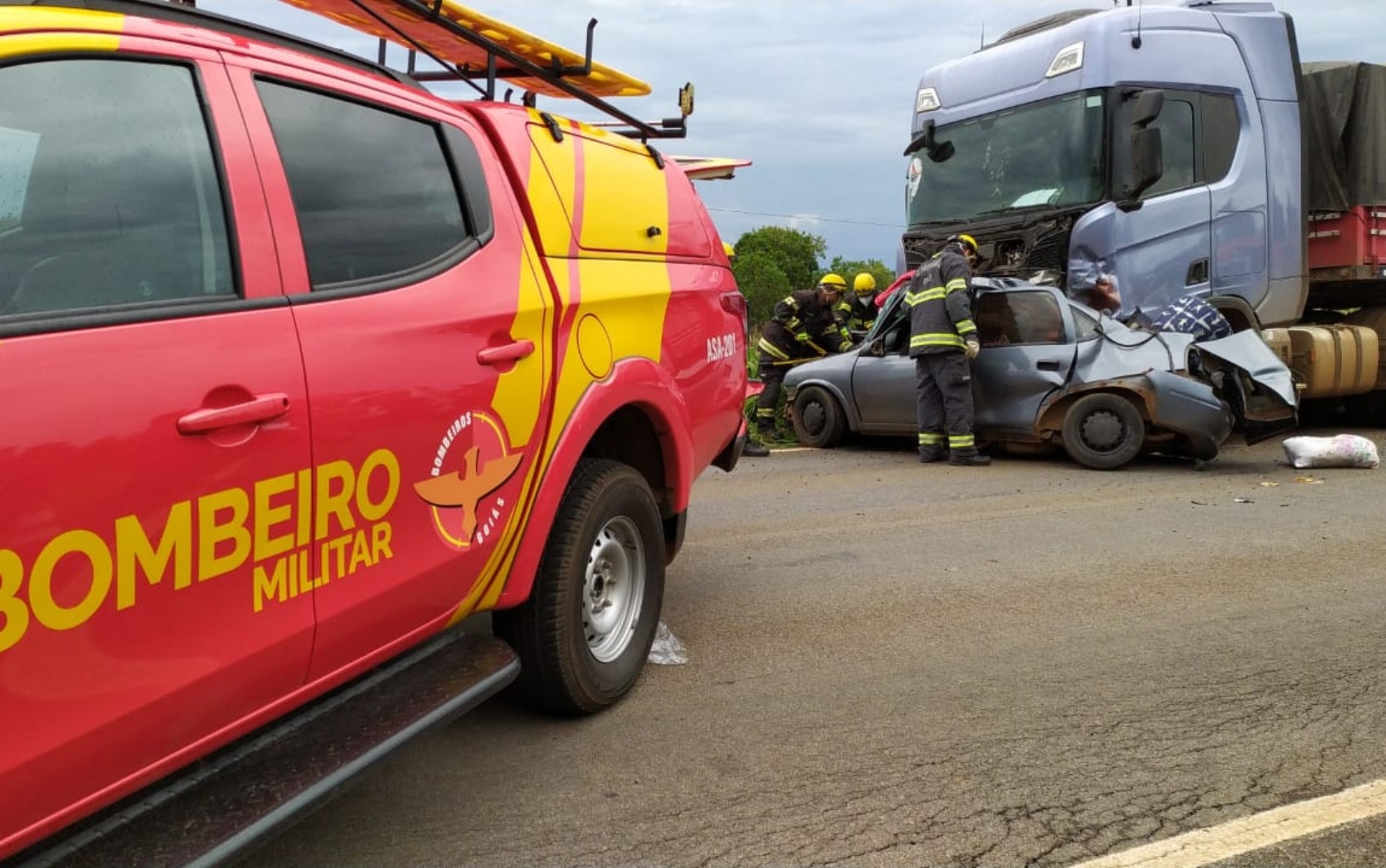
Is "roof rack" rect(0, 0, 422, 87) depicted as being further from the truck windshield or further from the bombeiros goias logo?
the truck windshield

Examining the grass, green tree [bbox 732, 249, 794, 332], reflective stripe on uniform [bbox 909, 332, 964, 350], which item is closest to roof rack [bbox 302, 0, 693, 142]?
reflective stripe on uniform [bbox 909, 332, 964, 350]

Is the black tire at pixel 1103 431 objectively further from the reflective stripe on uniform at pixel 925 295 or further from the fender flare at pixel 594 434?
the fender flare at pixel 594 434

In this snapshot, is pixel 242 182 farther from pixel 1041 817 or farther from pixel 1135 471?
pixel 1135 471

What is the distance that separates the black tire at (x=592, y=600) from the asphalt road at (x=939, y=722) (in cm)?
15

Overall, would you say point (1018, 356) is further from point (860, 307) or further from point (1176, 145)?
point (860, 307)

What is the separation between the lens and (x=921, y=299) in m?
9.17

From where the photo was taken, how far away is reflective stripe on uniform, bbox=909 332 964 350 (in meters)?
8.95

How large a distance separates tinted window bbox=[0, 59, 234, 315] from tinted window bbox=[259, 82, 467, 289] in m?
0.25

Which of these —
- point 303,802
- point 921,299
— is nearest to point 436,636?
point 303,802

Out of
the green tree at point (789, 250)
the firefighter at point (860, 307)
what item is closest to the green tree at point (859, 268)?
the green tree at point (789, 250)

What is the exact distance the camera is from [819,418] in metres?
10.5

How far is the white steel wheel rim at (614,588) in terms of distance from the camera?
3.59 metres

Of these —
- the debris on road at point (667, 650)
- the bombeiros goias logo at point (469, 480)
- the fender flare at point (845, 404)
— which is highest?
the bombeiros goias logo at point (469, 480)

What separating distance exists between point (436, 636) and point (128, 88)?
157 centimetres
